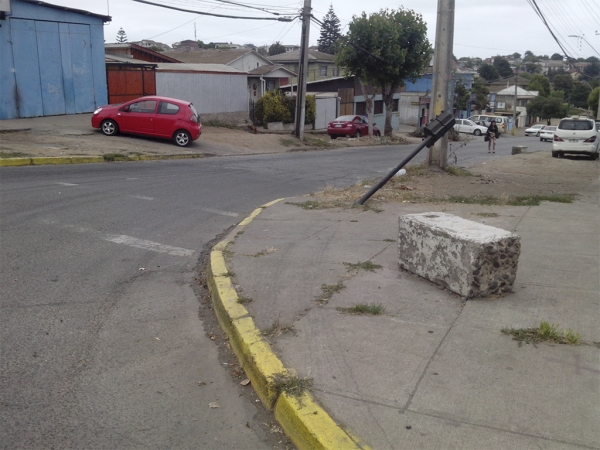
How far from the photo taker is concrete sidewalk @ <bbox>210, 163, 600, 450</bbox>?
3.49 metres

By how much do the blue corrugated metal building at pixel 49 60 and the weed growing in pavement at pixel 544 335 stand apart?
65.4 feet

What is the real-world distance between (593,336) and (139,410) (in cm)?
330

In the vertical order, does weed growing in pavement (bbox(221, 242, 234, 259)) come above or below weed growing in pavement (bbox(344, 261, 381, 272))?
below

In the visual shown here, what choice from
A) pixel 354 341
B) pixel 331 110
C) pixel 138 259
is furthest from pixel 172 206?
pixel 331 110

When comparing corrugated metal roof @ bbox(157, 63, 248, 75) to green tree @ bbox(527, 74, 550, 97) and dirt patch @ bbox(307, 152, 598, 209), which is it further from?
green tree @ bbox(527, 74, 550, 97)

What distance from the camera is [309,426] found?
3.47 meters

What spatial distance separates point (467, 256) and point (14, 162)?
12.2 m

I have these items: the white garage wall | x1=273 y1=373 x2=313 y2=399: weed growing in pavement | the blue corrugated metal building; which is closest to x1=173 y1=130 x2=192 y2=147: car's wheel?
the blue corrugated metal building

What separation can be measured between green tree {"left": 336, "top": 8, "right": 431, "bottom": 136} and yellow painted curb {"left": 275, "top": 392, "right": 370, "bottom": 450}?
3340 centimetres

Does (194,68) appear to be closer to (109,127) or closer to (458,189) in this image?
(109,127)

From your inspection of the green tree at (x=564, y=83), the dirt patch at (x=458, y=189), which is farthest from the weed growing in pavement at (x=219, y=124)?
the green tree at (x=564, y=83)

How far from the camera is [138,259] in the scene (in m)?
7.33

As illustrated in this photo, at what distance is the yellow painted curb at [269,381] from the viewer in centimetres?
340

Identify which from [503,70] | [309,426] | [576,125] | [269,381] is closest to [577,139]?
[576,125]
